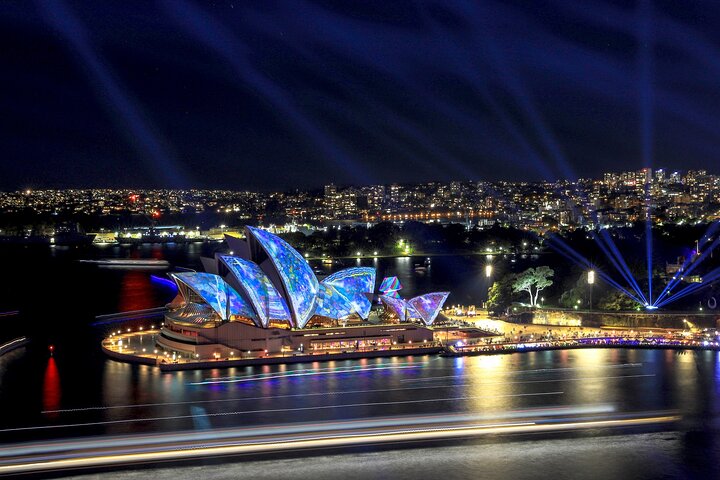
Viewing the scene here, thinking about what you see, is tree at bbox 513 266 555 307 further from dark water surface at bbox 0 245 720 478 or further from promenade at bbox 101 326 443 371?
promenade at bbox 101 326 443 371

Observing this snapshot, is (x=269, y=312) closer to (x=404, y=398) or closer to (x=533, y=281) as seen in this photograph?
(x=404, y=398)

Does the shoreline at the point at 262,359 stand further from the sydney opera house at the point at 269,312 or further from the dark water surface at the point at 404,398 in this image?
the sydney opera house at the point at 269,312

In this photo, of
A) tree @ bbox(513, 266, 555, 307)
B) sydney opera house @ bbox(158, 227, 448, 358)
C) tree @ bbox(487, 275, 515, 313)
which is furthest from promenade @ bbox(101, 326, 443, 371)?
tree @ bbox(513, 266, 555, 307)

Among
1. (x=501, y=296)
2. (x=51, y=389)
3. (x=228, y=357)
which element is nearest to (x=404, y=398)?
(x=228, y=357)

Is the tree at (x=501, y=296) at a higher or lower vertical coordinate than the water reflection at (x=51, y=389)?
higher

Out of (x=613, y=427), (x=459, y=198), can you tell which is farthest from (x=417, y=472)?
(x=459, y=198)

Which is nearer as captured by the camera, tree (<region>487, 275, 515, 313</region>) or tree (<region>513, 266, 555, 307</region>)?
tree (<region>487, 275, 515, 313</region>)

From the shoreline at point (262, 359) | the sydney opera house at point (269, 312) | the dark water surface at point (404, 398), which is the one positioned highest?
the sydney opera house at point (269, 312)

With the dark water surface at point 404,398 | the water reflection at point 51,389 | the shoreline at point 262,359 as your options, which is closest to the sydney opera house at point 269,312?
the shoreline at point 262,359

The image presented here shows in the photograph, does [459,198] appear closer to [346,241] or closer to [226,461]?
[346,241]
